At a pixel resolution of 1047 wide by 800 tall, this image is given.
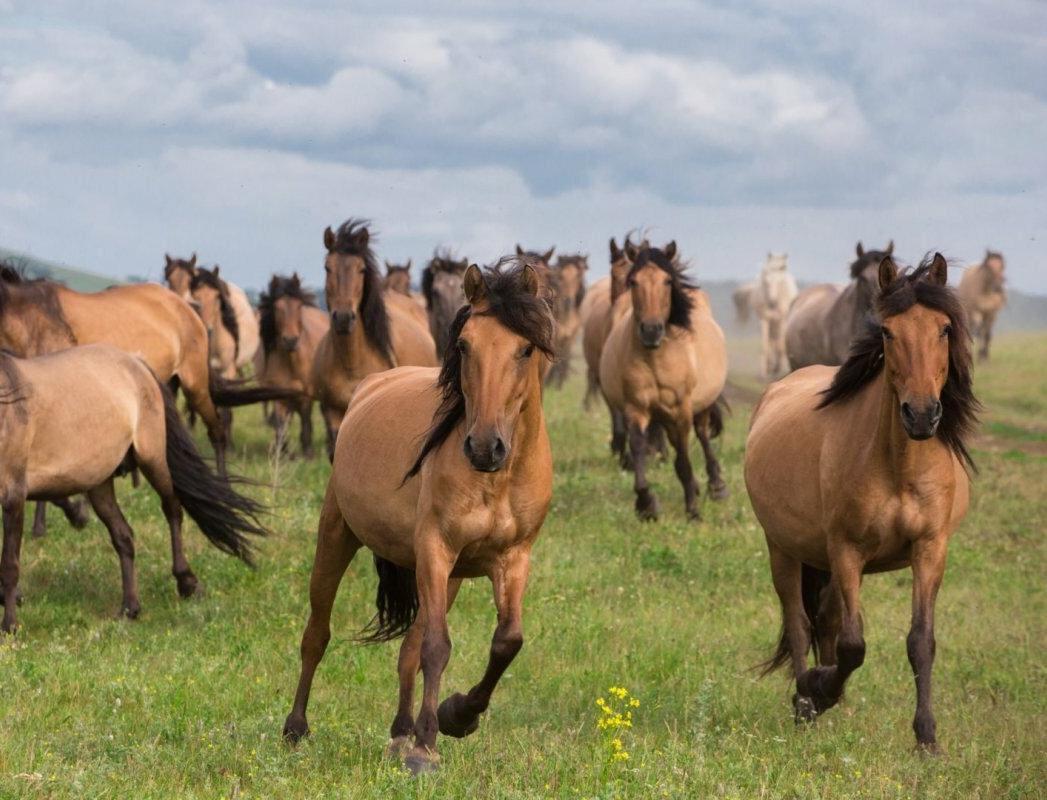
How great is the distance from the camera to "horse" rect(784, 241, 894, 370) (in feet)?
54.1

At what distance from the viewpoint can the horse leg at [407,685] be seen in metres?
6.43

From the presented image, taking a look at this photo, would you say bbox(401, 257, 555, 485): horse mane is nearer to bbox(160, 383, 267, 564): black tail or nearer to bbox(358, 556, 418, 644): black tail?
bbox(358, 556, 418, 644): black tail

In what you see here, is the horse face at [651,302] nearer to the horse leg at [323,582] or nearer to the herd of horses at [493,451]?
the herd of horses at [493,451]

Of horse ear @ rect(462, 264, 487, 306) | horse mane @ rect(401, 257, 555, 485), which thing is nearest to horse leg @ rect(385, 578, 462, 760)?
horse mane @ rect(401, 257, 555, 485)

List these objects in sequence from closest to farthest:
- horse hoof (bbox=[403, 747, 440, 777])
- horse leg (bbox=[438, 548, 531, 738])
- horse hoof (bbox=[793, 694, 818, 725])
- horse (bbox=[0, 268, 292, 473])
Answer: horse hoof (bbox=[403, 747, 440, 777])
horse leg (bbox=[438, 548, 531, 738])
horse hoof (bbox=[793, 694, 818, 725])
horse (bbox=[0, 268, 292, 473])

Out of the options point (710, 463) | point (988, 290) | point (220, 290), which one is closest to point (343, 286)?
point (710, 463)

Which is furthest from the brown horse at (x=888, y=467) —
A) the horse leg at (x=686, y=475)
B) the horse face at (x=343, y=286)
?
the horse face at (x=343, y=286)

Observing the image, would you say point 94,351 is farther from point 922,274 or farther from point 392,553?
point 922,274

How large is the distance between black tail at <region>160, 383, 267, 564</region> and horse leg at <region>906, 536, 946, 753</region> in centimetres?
526

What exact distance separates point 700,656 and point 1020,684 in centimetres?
209

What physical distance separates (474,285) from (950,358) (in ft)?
8.19

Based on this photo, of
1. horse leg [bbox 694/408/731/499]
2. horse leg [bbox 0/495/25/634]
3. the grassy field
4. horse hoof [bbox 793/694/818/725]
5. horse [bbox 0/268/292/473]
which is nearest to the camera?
the grassy field

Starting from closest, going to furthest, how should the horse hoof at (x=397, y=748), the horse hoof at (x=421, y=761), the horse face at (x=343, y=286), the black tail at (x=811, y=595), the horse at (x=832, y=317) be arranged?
the horse hoof at (x=421, y=761)
the horse hoof at (x=397, y=748)
the black tail at (x=811, y=595)
the horse face at (x=343, y=286)
the horse at (x=832, y=317)

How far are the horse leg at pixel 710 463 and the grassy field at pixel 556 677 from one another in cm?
20
